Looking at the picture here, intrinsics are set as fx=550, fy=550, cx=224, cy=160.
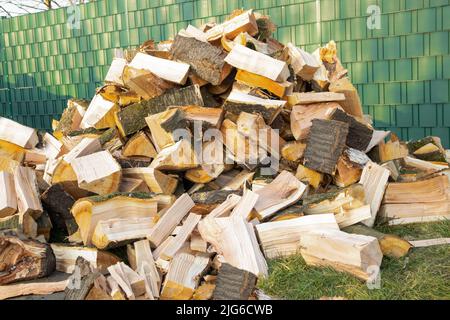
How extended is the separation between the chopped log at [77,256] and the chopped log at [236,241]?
67 centimetres

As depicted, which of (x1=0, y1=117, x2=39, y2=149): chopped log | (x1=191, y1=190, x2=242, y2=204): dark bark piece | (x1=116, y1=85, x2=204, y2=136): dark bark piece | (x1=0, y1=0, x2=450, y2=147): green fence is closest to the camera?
(x1=191, y1=190, x2=242, y2=204): dark bark piece

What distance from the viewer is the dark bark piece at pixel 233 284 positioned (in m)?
3.08

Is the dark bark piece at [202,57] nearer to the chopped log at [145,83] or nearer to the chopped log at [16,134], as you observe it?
the chopped log at [145,83]

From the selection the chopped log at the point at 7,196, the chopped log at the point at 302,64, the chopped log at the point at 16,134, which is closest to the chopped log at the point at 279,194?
the chopped log at the point at 302,64

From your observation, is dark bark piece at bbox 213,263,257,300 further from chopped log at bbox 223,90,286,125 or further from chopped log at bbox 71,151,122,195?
chopped log at bbox 223,90,286,125

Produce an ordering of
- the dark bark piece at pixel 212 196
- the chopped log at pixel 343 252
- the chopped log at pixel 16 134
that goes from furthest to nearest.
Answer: the chopped log at pixel 16 134 → the dark bark piece at pixel 212 196 → the chopped log at pixel 343 252

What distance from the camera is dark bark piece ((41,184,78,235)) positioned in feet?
14.2

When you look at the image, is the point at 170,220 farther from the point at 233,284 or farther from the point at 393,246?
the point at 393,246

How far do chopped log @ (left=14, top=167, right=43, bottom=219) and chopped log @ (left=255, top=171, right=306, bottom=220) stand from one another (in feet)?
5.60

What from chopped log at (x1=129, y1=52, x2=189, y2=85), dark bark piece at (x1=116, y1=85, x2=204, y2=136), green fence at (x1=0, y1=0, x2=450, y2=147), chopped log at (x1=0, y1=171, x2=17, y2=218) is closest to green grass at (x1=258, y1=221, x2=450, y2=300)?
dark bark piece at (x1=116, y1=85, x2=204, y2=136)

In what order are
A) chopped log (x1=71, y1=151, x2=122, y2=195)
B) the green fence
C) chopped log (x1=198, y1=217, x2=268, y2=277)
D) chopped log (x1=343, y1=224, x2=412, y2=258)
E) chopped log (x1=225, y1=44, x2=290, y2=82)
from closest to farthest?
chopped log (x1=198, y1=217, x2=268, y2=277) < chopped log (x1=343, y1=224, x2=412, y2=258) < chopped log (x1=71, y1=151, x2=122, y2=195) < chopped log (x1=225, y1=44, x2=290, y2=82) < the green fence

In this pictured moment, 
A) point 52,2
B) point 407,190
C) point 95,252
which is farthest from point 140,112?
point 52,2

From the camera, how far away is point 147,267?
354cm

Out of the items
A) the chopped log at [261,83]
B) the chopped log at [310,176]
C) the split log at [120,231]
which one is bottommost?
the split log at [120,231]
